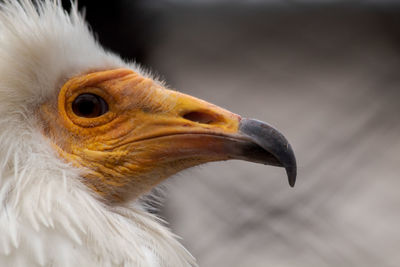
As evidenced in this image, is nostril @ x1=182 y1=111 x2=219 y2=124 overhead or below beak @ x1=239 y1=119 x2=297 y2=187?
overhead

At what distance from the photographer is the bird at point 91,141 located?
159 centimetres

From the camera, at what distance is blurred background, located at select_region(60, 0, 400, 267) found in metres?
3.31

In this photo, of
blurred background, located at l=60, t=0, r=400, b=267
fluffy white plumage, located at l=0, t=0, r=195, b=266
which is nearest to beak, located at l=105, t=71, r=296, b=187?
fluffy white plumage, located at l=0, t=0, r=195, b=266

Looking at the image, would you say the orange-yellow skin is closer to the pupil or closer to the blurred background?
the pupil

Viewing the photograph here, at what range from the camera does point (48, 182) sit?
162 cm

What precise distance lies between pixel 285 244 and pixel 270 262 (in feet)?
1.19

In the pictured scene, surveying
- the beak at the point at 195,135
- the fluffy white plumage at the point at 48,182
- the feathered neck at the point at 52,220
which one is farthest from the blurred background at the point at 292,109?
the feathered neck at the point at 52,220

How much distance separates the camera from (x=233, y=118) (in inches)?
67.9

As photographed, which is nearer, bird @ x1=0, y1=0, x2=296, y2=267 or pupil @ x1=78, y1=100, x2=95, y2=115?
bird @ x1=0, y1=0, x2=296, y2=267

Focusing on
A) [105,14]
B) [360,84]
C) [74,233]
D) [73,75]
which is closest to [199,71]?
[360,84]

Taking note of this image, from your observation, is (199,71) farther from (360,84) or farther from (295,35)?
(360,84)

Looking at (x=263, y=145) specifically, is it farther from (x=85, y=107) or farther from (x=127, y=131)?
(x=85, y=107)

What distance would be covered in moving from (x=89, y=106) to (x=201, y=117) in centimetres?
33

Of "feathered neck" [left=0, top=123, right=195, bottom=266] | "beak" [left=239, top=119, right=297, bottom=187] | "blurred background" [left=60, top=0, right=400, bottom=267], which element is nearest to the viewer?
"feathered neck" [left=0, top=123, right=195, bottom=266]
